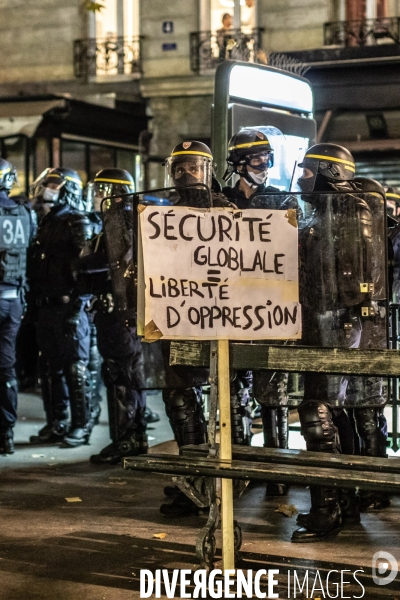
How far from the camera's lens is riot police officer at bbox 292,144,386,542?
5.90 metres

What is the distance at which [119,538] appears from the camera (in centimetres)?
588

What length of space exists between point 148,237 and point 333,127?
37.3 ft

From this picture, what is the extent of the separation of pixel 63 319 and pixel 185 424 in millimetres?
2784

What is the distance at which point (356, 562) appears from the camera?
5.39 meters

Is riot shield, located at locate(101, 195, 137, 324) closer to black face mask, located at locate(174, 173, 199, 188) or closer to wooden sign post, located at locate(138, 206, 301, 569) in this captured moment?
black face mask, located at locate(174, 173, 199, 188)

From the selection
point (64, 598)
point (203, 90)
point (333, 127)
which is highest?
point (203, 90)

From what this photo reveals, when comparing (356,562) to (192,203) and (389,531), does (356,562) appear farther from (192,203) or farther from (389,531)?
(192,203)

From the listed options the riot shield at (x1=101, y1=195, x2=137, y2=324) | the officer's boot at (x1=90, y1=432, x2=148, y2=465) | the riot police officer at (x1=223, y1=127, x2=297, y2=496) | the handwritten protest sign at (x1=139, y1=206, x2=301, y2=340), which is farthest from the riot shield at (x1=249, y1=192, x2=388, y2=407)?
the officer's boot at (x1=90, y1=432, x2=148, y2=465)

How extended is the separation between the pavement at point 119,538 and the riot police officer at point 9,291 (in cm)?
78

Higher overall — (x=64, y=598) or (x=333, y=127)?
(x=333, y=127)

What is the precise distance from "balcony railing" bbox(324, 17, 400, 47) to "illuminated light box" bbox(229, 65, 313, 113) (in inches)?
340

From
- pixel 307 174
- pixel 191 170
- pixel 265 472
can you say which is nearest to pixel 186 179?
pixel 191 170

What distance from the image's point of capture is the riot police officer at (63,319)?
8.92 metres

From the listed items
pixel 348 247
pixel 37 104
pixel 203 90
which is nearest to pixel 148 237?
pixel 348 247
